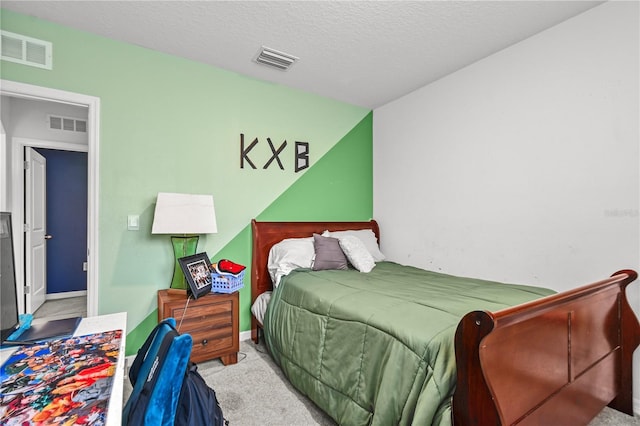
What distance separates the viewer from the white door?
3432 mm

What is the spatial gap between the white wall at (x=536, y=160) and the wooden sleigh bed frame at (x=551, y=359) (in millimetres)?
221

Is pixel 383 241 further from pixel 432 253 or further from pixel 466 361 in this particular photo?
pixel 466 361

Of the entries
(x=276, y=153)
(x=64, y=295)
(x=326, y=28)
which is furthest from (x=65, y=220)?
(x=326, y=28)

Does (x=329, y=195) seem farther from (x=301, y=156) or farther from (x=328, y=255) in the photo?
(x=328, y=255)

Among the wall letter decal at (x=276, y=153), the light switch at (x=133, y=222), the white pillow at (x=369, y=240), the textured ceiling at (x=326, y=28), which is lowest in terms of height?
the white pillow at (x=369, y=240)

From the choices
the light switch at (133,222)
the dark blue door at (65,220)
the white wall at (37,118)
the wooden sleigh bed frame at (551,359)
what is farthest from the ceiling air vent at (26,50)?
the wooden sleigh bed frame at (551,359)

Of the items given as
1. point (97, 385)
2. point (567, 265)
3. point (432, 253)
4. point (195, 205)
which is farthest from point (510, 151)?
point (97, 385)

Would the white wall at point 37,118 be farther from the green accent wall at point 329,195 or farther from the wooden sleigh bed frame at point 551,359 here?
the wooden sleigh bed frame at point 551,359

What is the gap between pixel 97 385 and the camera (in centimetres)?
92

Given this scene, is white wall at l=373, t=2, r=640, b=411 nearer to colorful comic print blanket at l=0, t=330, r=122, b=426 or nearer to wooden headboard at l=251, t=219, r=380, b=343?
wooden headboard at l=251, t=219, r=380, b=343

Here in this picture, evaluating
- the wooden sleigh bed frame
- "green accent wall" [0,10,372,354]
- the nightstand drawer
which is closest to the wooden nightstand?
the nightstand drawer

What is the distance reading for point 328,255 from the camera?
2.79m

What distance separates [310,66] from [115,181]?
185 centimetres

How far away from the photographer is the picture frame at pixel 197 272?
2.23 meters
